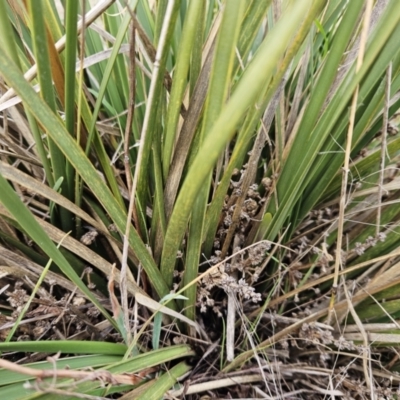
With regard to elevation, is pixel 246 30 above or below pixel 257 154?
above

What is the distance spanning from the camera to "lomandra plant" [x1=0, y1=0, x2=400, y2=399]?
413 mm

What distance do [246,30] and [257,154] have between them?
0.16 metres

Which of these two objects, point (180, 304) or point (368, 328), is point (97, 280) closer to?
point (180, 304)

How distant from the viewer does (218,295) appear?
0.62 metres

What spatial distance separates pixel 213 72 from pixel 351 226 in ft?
1.61

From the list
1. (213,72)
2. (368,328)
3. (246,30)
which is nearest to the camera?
(213,72)

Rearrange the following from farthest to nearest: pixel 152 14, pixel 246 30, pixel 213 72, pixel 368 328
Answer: pixel 152 14 < pixel 368 328 < pixel 246 30 < pixel 213 72

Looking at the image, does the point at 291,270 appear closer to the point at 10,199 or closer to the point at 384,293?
the point at 384,293

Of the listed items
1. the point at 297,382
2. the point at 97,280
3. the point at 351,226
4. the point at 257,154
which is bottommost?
the point at 297,382

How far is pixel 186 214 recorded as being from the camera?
1.22ft

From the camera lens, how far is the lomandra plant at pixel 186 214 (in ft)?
1.35

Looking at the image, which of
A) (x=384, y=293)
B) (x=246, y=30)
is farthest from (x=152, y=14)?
(x=384, y=293)

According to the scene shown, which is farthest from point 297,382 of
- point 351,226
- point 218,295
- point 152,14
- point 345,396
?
point 152,14

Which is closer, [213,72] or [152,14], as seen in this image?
[213,72]
